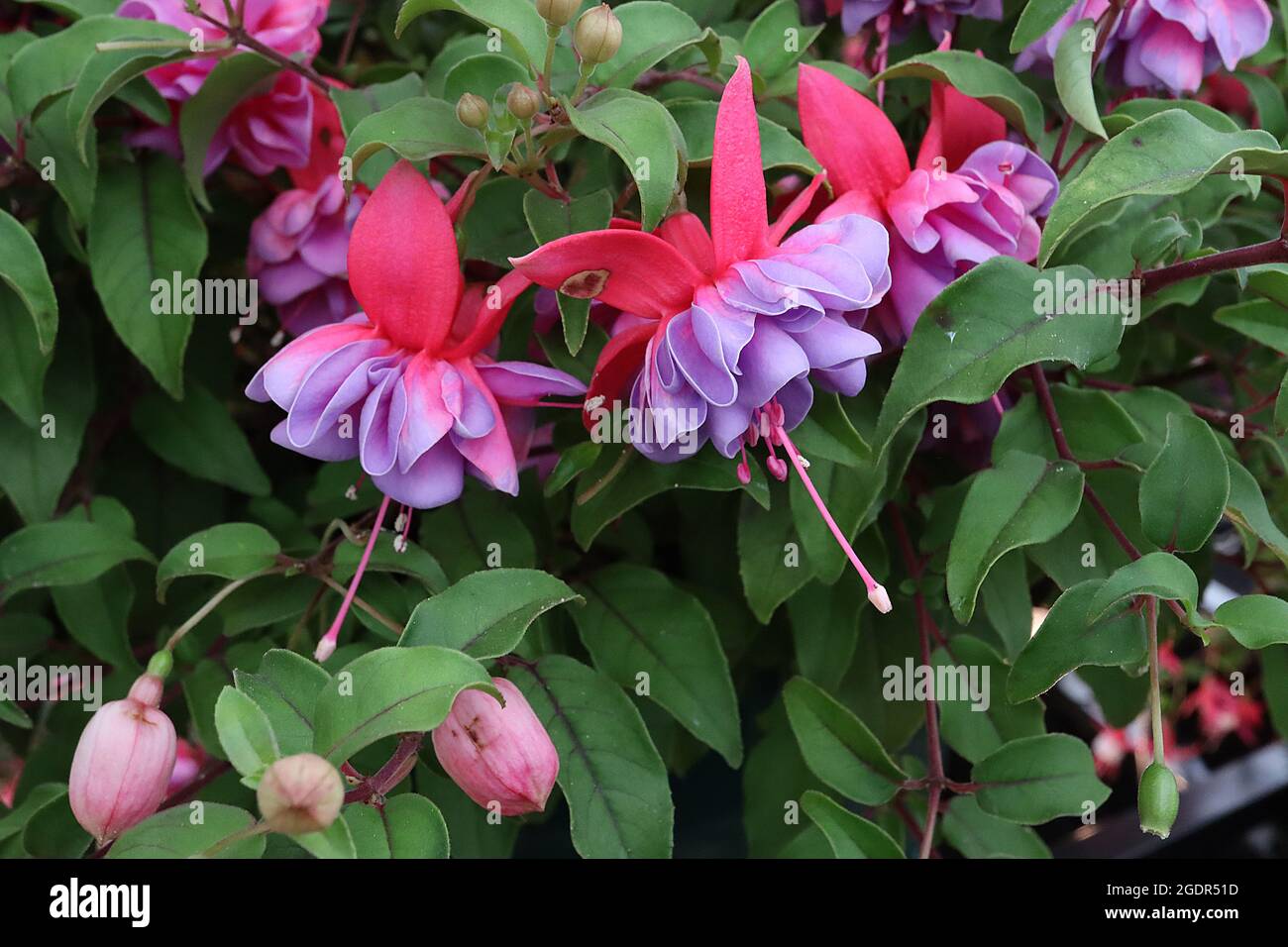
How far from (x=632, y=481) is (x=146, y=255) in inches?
10.5

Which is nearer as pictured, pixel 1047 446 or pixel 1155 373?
pixel 1047 446

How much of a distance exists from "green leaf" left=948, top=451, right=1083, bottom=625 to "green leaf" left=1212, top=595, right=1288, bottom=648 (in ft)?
0.22

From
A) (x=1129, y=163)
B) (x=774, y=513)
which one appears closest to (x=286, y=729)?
(x=774, y=513)

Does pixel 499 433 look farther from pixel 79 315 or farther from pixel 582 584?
pixel 79 315

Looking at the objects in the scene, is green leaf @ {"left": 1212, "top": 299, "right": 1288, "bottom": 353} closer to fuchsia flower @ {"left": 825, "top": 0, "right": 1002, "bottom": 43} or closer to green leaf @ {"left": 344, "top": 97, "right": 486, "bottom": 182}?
fuchsia flower @ {"left": 825, "top": 0, "right": 1002, "bottom": 43}

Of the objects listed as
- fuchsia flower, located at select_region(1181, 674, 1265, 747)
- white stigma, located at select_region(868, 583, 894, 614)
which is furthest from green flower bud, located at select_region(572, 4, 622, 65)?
fuchsia flower, located at select_region(1181, 674, 1265, 747)

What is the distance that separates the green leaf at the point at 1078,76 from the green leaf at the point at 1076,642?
185 mm

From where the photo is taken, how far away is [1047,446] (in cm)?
51

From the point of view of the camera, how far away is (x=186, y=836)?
1.29ft

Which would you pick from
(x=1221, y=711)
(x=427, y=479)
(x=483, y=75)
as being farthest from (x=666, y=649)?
(x=1221, y=711)

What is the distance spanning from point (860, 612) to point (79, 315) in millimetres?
450

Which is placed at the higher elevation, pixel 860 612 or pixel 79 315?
pixel 79 315

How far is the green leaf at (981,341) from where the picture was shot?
1.40 ft

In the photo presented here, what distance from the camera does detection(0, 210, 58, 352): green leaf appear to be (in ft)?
1.55
